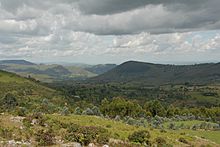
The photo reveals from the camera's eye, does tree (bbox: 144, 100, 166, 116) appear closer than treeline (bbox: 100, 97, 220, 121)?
No

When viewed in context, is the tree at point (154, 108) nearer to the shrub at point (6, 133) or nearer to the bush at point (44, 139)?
the bush at point (44, 139)

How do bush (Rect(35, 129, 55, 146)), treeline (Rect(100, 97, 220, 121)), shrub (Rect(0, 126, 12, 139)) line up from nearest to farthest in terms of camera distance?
bush (Rect(35, 129, 55, 146)) < shrub (Rect(0, 126, 12, 139)) < treeline (Rect(100, 97, 220, 121))

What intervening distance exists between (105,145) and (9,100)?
114m

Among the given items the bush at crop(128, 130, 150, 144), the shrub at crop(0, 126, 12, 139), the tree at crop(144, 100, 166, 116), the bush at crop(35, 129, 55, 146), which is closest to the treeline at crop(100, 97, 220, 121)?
the tree at crop(144, 100, 166, 116)

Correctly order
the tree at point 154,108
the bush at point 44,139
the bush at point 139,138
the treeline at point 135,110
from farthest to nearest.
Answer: the tree at point 154,108, the treeline at point 135,110, the bush at point 139,138, the bush at point 44,139

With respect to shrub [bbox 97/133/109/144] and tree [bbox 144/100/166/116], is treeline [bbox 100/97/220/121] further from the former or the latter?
shrub [bbox 97/133/109/144]

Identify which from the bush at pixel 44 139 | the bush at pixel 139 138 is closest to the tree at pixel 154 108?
the bush at pixel 139 138

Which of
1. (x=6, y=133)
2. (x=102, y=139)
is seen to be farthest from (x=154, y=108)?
(x=6, y=133)

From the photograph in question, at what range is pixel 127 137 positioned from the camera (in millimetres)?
32500

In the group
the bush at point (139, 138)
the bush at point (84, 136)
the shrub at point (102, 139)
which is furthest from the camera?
the bush at point (139, 138)

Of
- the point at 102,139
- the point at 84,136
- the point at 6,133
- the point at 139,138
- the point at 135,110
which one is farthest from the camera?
the point at 135,110

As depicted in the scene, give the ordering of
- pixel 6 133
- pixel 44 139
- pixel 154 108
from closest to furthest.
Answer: pixel 44 139
pixel 6 133
pixel 154 108

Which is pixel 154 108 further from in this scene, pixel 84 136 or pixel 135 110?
pixel 84 136

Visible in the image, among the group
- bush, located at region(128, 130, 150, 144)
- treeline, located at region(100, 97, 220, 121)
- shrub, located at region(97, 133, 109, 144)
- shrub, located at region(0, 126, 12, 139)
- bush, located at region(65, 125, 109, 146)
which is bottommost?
treeline, located at region(100, 97, 220, 121)
